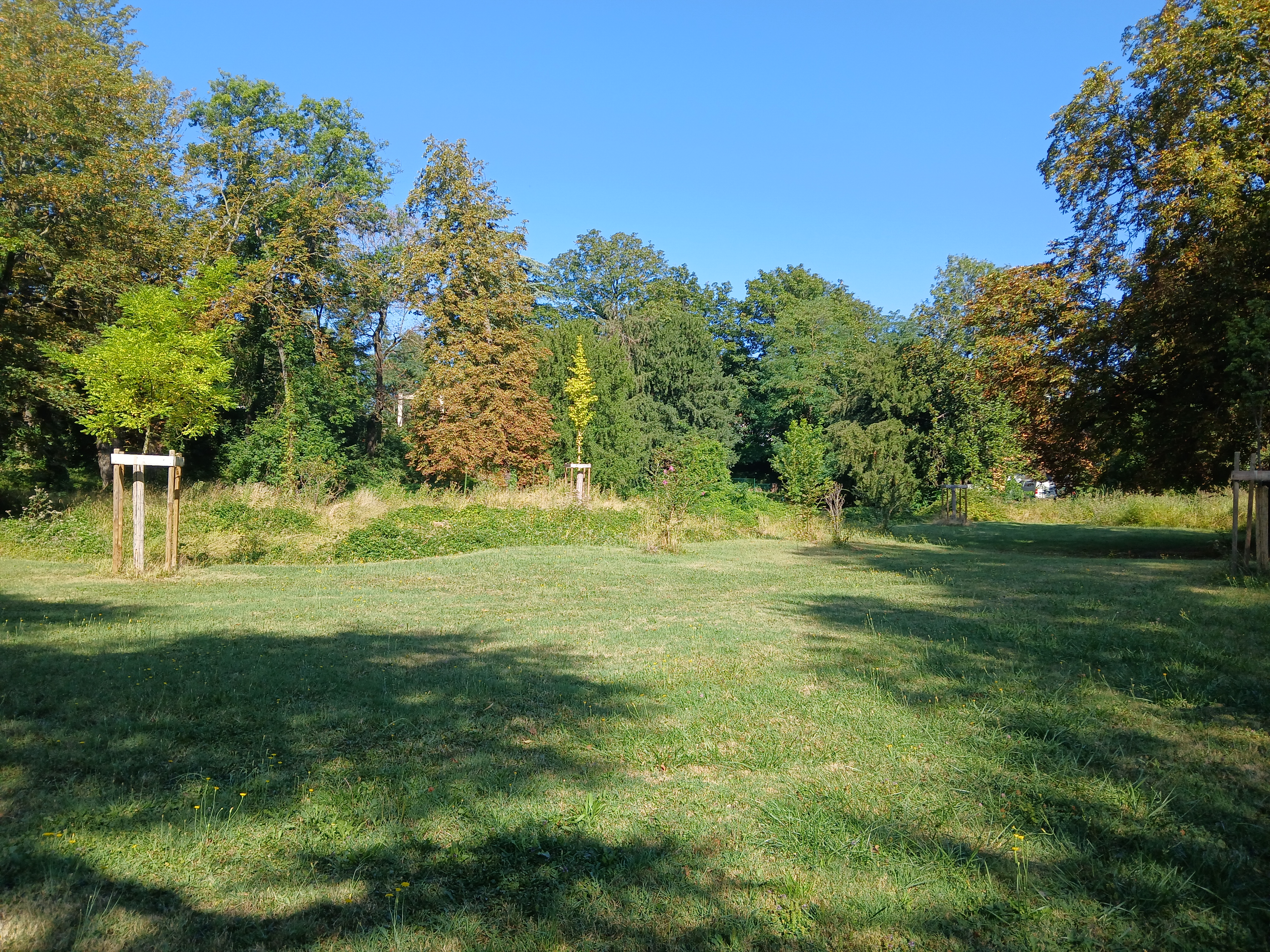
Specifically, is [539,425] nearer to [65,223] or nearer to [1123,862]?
[65,223]

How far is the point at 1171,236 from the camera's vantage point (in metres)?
15.5

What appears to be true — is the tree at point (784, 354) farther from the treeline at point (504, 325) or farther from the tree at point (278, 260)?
the tree at point (278, 260)

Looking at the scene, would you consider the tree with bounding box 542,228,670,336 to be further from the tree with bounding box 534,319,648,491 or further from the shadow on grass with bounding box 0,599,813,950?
the shadow on grass with bounding box 0,599,813,950

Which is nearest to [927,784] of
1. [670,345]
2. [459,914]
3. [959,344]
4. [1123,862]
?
[1123,862]

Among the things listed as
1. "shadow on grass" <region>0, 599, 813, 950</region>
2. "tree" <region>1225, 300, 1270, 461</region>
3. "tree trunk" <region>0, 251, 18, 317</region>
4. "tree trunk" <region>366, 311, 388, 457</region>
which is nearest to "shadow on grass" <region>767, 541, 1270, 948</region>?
"shadow on grass" <region>0, 599, 813, 950</region>

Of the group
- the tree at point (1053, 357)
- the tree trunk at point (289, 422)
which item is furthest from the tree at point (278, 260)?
the tree at point (1053, 357)

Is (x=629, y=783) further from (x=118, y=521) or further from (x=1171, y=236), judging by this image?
(x=1171, y=236)

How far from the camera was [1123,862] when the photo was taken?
3164 millimetres

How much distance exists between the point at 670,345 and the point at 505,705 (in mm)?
35546

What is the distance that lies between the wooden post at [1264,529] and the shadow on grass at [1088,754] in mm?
2883

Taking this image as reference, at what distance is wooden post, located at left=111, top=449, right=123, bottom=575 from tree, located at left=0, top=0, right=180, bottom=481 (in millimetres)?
7972

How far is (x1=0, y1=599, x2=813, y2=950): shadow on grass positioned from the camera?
273 cm

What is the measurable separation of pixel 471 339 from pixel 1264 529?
967 inches

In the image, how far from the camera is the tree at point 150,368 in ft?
34.8
